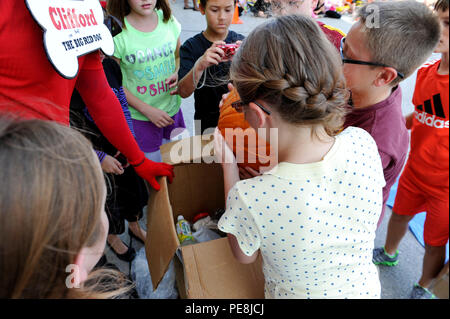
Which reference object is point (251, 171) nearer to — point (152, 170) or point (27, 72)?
point (152, 170)

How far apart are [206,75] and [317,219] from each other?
35.7 inches

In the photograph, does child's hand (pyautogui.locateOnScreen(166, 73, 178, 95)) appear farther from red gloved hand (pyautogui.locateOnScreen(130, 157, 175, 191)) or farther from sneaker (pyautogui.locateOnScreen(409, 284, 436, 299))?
sneaker (pyautogui.locateOnScreen(409, 284, 436, 299))

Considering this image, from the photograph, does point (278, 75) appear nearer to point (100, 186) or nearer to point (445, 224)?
point (100, 186)

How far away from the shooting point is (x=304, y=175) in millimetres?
604

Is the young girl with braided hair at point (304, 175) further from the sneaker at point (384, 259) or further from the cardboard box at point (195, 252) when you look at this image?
the sneaker at point (384, 259)

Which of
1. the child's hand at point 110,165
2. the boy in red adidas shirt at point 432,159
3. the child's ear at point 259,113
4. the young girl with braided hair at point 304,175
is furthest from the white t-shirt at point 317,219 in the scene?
the child's hand at point 110,165

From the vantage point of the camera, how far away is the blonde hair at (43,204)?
1.26 ft

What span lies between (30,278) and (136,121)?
107 cm

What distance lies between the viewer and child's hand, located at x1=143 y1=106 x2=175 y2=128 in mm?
1371

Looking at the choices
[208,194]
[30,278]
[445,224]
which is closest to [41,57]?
[30,278]

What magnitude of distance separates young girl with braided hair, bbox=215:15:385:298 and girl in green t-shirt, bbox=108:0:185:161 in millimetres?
816

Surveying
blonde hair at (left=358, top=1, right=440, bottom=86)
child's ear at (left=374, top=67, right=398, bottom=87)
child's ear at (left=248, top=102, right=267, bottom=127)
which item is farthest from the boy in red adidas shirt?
child's ear at (left=248, top=102, right=267, bottom=127)

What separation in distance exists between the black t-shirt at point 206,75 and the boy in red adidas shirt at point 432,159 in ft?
2.65

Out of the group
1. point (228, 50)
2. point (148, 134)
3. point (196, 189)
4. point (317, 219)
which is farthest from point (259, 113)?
point (148, 134)
